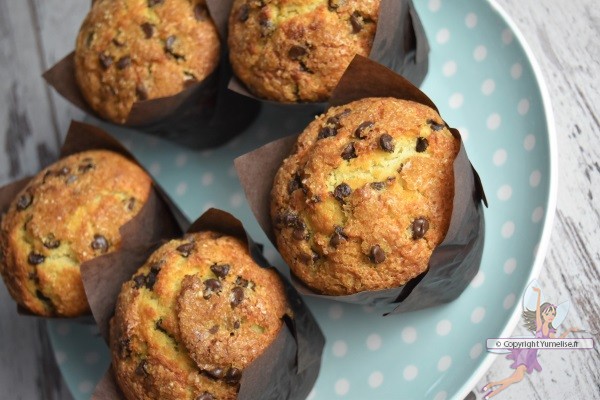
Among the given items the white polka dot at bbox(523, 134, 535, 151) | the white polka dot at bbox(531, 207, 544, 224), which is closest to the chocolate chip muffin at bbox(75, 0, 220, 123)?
the white polka dot at bbox(523, 134, 535, 151)

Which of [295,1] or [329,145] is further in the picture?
[295,1]

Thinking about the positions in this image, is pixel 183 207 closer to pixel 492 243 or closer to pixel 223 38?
pixel 223 38

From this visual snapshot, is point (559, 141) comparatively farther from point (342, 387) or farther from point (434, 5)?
point (342, 387)

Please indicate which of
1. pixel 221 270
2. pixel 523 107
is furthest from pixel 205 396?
pixel 523 107

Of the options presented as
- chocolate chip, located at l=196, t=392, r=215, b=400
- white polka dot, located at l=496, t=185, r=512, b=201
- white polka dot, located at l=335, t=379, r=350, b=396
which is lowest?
white polka dot, located at l=335, t=379, r=350, b=396

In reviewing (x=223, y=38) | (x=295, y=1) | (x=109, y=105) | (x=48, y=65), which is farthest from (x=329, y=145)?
(x=48, y=65)

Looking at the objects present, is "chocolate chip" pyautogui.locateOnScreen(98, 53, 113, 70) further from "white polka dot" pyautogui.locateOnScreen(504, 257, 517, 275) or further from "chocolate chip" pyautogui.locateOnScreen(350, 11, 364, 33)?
"white polka dot" pyautogui.locateOnScreen(504, 257, 517, 275)
